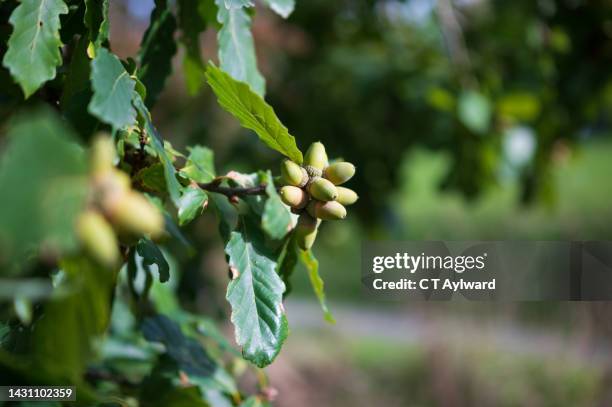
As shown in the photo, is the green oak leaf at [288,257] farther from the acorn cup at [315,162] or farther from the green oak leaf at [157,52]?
the green oak leaf at [157,52]

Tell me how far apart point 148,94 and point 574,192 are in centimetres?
785

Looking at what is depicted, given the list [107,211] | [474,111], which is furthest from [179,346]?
[474,111]

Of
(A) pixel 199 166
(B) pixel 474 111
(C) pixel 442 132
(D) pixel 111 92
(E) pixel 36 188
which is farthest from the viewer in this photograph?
(C) pixel 442 132

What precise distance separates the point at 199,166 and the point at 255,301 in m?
0.18

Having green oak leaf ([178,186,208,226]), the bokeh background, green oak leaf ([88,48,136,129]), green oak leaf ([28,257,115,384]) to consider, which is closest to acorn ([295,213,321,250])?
green oak leaf ([178,186,208,226])

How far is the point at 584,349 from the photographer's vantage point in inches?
152

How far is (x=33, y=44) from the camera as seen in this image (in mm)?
706

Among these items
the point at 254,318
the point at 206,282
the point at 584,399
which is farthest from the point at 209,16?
the point at 584,399

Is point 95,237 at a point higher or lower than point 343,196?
lower

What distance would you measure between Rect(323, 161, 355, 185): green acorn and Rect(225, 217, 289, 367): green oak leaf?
0.13 metres

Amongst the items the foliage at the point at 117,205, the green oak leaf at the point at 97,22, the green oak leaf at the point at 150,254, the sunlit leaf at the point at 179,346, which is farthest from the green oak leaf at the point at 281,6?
the sunlit leaf at the point at 179,346

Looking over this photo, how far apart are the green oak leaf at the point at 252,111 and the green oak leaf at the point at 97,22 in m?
0.13

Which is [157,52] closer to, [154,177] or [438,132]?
[154,177]

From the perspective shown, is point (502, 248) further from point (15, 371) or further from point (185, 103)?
point (185, 103)
